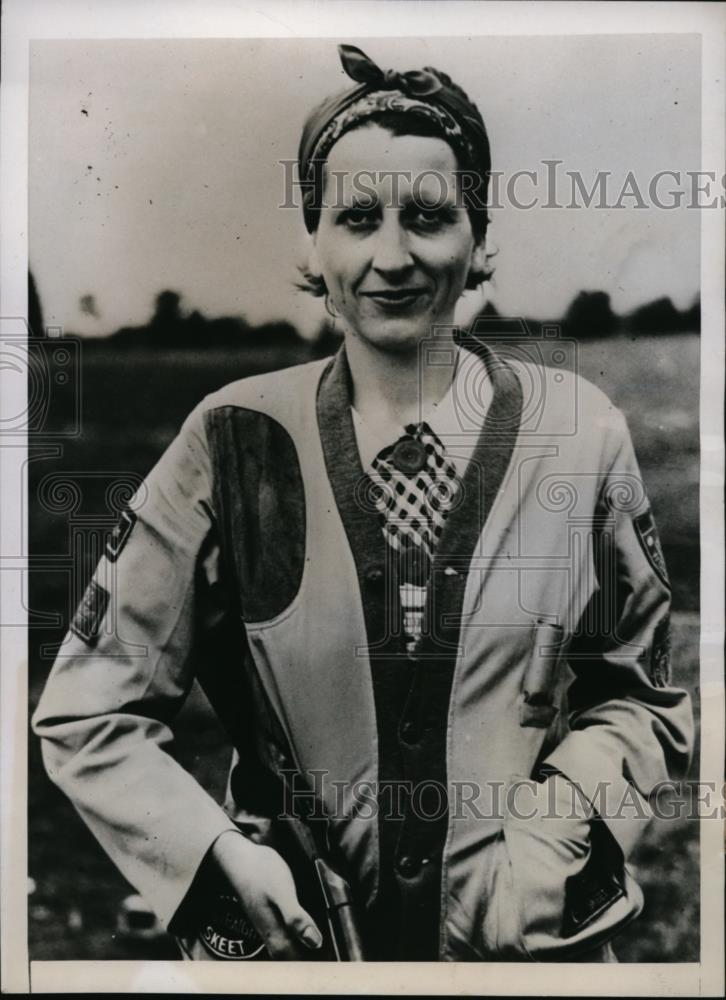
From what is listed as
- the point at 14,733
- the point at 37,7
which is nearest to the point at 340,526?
the point at 14,733

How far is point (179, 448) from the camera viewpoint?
7.08ft

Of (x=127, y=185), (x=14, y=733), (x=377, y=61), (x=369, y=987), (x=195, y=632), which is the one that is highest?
(x=377, y=61)

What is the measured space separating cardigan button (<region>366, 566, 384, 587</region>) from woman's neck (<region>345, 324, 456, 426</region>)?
0.31 metres

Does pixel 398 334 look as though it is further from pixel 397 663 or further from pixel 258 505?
pixel 397 663

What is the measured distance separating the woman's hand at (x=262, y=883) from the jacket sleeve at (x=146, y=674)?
93mm

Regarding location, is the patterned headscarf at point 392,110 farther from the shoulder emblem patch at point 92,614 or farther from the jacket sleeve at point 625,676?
the shoulder emblem patch at point 92,614

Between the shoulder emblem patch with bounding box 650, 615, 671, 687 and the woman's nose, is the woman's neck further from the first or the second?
the shoulder emblem patch with bounding box 650, 615, 671, 687

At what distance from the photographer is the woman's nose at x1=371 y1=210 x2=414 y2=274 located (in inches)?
83.1

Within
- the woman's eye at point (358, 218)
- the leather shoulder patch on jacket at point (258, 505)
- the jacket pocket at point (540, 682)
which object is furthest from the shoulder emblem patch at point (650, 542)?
the woman's eye at point (358, 218)

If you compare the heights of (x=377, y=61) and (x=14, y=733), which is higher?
(x=377, y=61)

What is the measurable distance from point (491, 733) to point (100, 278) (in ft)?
4.04

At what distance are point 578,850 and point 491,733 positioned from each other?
298mm

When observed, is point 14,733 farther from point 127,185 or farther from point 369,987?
point 127,185

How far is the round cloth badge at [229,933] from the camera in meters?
2.13
